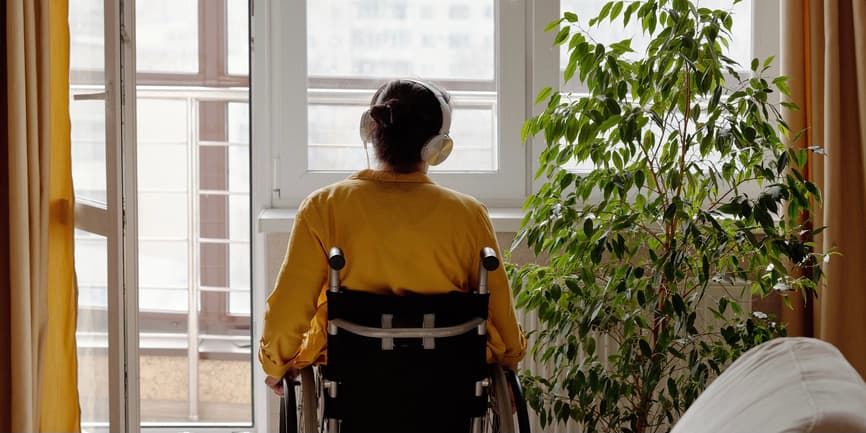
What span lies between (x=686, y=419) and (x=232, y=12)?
4083 mm

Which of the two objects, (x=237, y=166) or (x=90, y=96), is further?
(x=237, y=166)

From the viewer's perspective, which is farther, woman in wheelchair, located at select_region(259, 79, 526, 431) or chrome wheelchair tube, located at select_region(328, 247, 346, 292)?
woman in wheelchair, located at select_region(259, 79, 526, 431)

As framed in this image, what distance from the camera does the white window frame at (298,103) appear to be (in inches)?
116

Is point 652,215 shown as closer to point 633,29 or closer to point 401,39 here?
point 633,29

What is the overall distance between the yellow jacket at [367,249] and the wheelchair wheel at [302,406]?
49mm

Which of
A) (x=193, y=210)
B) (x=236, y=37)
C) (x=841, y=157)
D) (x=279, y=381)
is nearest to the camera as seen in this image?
(x=279, y=381)

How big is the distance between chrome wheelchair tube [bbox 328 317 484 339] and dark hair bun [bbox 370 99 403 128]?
0.44 meters

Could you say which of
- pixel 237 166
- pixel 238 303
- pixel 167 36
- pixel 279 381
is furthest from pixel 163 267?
pixel 279 381

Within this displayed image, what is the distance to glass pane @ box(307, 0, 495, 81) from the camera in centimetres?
298

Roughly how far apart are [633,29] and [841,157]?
0.74 m

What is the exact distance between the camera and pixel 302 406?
1.86 metres

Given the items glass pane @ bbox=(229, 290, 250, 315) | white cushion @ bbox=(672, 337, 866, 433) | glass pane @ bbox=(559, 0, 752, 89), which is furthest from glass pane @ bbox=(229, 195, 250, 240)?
white cushion @ bbox=(672, 337, 866, 433)

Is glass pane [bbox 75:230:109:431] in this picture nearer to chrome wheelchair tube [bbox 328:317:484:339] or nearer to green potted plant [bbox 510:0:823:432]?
chrome wheelchair tube [bbox 328:317:484:339]

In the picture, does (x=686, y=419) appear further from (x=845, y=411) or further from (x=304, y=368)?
(x=304, y=368)
